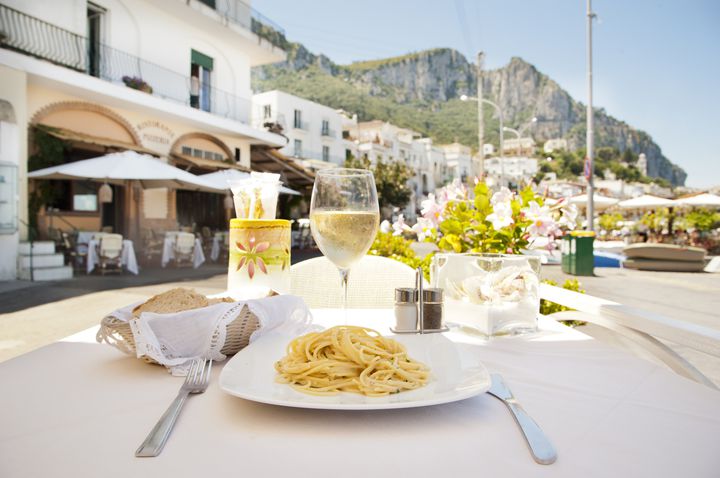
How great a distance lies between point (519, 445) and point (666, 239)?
21.6 m

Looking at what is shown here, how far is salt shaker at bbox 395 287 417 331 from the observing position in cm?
105

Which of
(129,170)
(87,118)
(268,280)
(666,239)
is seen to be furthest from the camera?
(666,239)

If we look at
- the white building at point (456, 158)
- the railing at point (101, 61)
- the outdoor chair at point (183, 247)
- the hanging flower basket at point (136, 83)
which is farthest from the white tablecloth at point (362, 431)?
the white building at point (456, 158)

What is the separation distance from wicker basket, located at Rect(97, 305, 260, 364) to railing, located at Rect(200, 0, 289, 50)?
53.6 ft

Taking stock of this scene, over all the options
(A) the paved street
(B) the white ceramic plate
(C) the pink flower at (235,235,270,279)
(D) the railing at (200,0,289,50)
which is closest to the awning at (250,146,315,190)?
(D) the railing at (200,0,289,50)

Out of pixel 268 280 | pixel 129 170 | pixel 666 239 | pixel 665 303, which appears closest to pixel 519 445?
pixel 268 280

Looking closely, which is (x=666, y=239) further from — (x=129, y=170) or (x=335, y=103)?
(x=335, y=103)

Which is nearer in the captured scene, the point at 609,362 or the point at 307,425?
the point at 307,425

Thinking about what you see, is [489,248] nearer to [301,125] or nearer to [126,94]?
[126,94]

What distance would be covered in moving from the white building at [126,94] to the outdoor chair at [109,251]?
4.85 feet

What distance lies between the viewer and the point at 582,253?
1064cm

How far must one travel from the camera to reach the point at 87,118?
1137 centimetres

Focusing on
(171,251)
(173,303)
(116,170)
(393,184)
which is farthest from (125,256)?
(393,184)

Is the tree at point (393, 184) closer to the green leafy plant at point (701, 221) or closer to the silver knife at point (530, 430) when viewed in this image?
the green leafy plant at point (701, 221)
